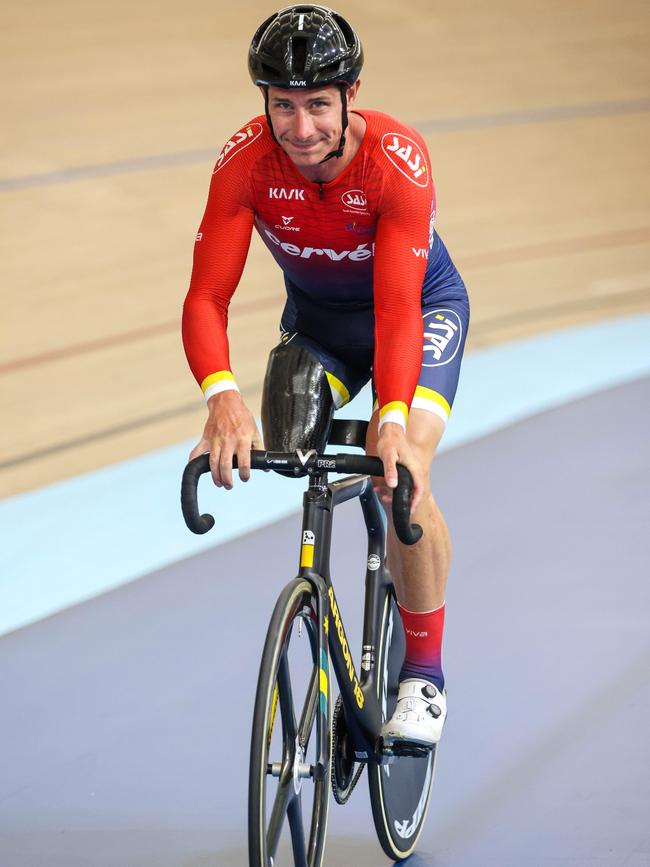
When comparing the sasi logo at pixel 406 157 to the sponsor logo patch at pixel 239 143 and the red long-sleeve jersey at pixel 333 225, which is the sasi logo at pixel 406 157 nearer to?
the red long-sleeve jersey at pixel 333 225

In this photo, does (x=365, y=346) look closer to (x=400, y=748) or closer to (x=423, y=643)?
(x=423, y=643)

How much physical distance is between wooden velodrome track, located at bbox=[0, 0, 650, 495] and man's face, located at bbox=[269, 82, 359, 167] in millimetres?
2302

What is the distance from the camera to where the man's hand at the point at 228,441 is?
1895 mm

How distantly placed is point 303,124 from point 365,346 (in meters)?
0.56

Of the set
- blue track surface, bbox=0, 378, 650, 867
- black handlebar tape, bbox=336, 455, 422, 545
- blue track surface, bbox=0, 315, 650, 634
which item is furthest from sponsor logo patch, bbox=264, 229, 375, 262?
blue track surface, bbox=0, 315, 650, 634

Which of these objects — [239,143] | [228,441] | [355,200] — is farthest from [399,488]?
[239,143]

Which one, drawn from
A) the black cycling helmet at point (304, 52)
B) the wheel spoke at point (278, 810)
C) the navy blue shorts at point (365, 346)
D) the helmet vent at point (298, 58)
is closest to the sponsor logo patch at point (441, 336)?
the navy blue shorts at point (365, 346)

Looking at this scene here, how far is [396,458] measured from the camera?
1.91m

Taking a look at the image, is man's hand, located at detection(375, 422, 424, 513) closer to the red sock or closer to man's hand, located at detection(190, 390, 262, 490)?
man's hand, located at detection(190, 390, 262, 490)

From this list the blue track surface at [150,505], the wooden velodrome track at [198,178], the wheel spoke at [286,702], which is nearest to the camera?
the wheel spoke at [286,702]

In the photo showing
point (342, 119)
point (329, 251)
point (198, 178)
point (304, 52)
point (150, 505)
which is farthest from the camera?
point (198, 178)

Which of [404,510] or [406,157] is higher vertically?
[406,157]

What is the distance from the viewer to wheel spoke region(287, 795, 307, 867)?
6.27 ft

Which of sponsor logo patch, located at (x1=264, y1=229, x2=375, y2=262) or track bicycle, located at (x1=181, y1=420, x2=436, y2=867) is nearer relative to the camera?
track bicycle, located at (x1=181, y1=420, x2=436, y2=867)
